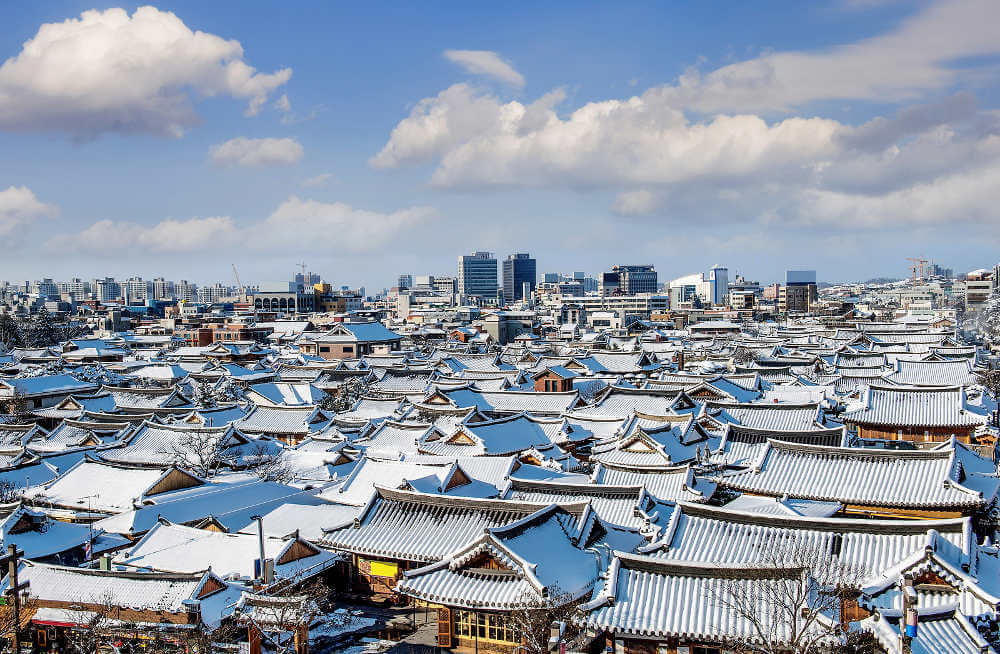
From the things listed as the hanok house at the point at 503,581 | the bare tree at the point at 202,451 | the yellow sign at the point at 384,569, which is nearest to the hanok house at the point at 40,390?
the bare tree at the point at 202,451

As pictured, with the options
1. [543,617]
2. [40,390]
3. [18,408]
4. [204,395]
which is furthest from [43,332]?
[543,617]

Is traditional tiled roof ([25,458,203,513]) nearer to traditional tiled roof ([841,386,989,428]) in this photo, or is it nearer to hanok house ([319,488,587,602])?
hanok house ([319,488,587,602])

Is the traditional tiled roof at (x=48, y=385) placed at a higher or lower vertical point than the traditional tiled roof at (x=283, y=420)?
higher

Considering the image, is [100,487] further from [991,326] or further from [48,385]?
[991,326]

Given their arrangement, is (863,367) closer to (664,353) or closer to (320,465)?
(664,353)

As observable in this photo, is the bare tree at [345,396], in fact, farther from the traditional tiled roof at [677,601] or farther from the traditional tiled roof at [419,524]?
the traditional tiled roof at [677,601]

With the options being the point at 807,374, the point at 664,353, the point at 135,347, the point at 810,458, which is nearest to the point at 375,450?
the point at 810,458
